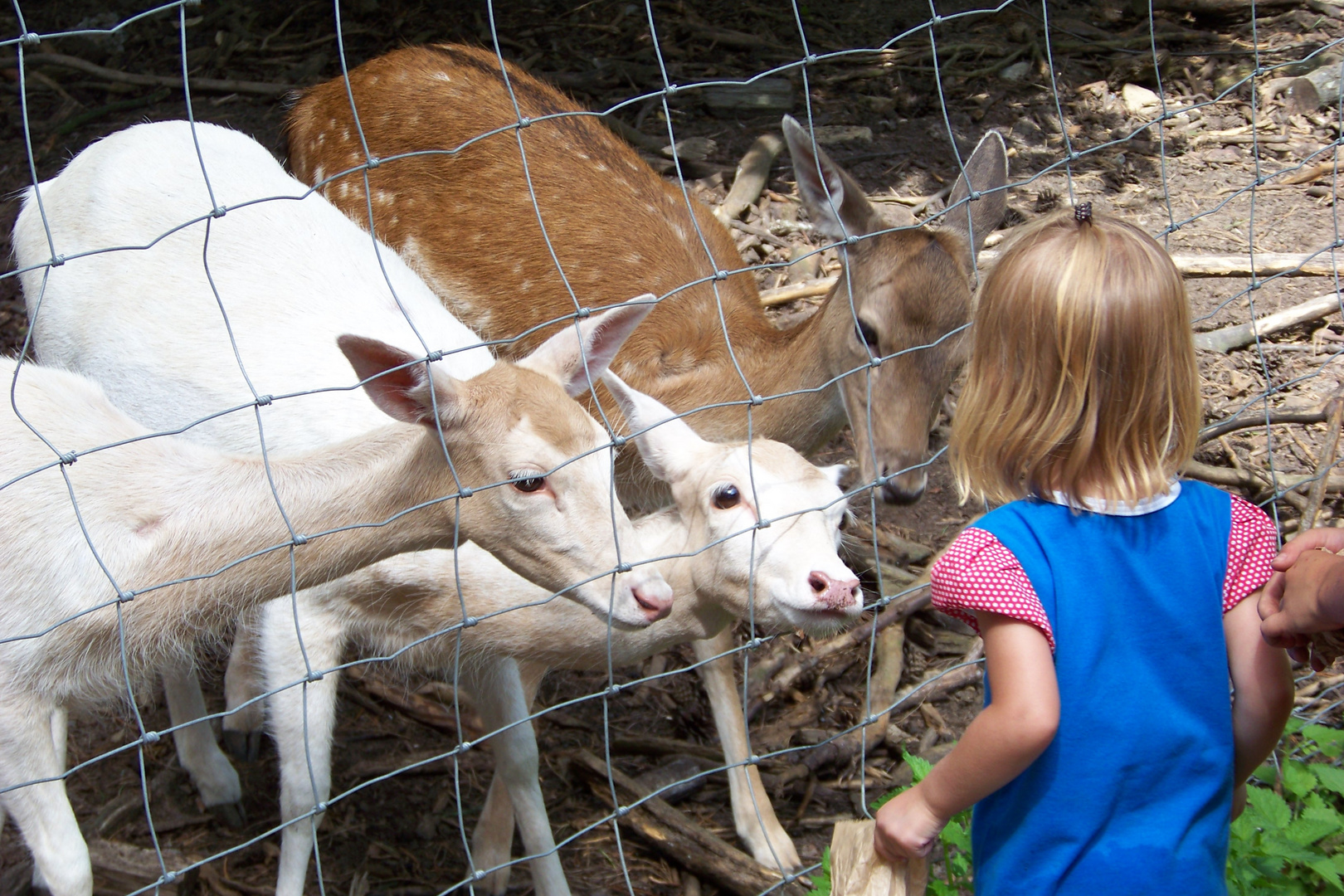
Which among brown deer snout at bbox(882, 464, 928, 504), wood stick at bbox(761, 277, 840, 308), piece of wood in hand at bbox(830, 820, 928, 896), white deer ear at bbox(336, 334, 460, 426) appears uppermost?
white deer ear at bbox(336, 334, 460, 426)

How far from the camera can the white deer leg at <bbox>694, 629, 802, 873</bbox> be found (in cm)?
328

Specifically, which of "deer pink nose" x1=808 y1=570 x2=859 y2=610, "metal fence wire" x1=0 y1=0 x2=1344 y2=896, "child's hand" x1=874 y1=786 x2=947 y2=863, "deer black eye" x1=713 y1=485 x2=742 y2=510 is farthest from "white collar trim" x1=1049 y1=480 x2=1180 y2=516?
"deer black eye" x1=713 y1=485 x2=742 y2=510

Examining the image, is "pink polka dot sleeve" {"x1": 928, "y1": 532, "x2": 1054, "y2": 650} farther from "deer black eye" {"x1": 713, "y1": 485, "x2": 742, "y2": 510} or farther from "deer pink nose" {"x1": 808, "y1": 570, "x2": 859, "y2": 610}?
"deer black eye" {"x1": 713, "y1": 485, "x2": 742, "y2": 510}

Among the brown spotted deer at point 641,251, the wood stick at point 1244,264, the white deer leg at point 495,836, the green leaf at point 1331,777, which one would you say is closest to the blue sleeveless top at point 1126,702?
the green leaf at point 1331,777

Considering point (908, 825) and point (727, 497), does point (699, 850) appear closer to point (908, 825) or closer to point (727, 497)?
point (727, 497)

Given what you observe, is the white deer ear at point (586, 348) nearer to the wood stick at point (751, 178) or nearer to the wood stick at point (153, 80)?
the wood stick at point (751, 178)

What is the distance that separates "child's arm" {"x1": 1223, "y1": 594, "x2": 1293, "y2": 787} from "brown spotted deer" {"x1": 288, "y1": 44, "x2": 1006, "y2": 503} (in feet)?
5.15

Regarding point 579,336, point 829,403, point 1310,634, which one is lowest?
point 829,403

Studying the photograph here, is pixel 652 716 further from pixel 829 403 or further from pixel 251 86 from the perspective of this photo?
pixel 251 86

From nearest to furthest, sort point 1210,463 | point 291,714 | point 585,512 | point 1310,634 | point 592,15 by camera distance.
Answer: point 1310,634, point 585,512, point 291,714, point 1210,463, point 592,15

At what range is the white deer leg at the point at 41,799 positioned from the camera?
238 centimetres

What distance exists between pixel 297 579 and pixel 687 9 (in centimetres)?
596

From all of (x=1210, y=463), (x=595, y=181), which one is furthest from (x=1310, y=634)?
(x=595, y=181)

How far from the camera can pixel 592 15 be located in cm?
741
